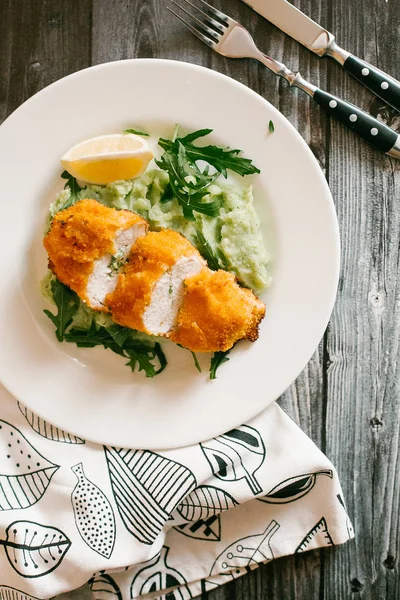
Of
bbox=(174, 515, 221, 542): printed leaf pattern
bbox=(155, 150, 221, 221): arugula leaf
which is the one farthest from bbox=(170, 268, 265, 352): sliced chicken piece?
bbox=(174, 515, 221, 542): printed leaf pattern

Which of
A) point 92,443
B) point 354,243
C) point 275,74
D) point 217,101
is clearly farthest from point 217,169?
point 92,443

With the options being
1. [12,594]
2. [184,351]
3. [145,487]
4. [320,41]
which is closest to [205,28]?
[320,41]

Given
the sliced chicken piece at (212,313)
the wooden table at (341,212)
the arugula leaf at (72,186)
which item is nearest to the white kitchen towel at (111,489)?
the wooden table at (341,212)

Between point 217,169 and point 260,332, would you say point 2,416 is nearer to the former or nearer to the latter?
point 260,332

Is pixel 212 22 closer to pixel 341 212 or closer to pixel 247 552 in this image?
pixel 341 212

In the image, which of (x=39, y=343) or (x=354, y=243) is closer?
(x=39, y=343)

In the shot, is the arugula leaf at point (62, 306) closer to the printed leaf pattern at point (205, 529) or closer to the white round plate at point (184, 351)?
the white round plate at point (184, 351)

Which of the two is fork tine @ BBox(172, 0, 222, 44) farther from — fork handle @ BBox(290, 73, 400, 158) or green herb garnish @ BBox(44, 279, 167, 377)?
green herb garnish @ BBox(44, 279, 167, 377)
